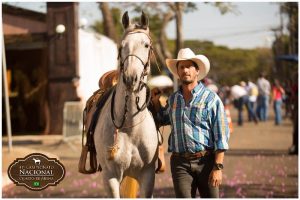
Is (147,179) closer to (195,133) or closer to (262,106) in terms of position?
(195,133)

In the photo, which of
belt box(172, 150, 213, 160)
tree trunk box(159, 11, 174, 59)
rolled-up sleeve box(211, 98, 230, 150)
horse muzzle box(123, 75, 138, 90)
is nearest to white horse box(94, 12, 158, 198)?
horse muzzle box(123, 75, 138, 90)

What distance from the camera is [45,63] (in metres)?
17.7

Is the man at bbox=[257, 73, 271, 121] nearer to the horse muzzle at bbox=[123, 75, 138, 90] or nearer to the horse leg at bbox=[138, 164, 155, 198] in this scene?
the horse leg at bbox=[138, 164, 155, 198]

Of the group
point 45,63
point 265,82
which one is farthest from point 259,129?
point 45,63

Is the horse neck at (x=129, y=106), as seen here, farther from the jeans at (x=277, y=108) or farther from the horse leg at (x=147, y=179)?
the jeans at (x=277, y=108)

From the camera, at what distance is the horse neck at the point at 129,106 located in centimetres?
483

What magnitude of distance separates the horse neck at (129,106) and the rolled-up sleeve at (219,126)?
0.61m

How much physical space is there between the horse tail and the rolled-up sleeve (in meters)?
0.89

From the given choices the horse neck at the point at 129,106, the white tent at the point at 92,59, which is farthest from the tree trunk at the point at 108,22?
the horse neck at the point at 129,106

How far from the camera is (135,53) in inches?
179

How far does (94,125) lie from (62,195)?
3651 millimetres

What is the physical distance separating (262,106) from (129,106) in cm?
1947

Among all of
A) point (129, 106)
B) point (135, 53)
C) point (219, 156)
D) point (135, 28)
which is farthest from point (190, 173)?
point (135, 28)

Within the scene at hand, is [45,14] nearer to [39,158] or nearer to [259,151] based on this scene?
[259,151]
